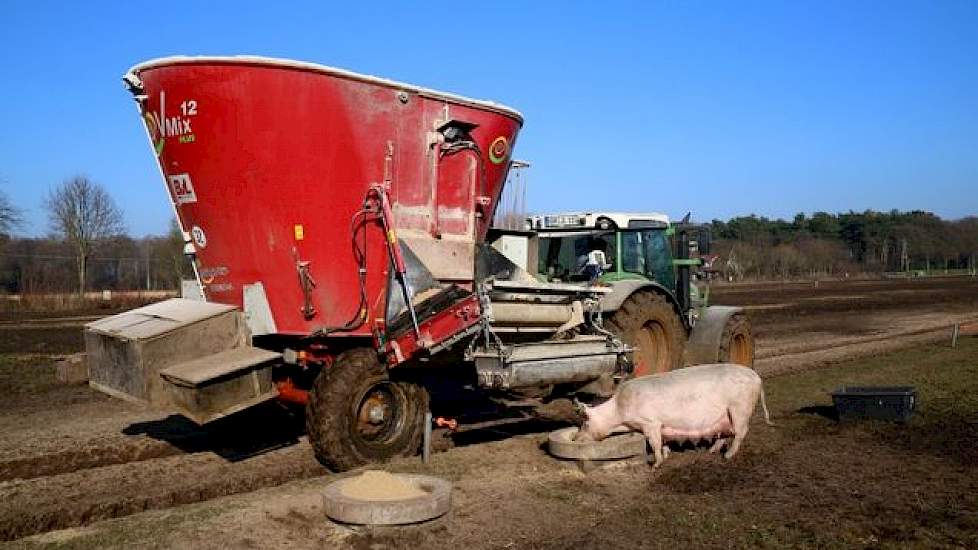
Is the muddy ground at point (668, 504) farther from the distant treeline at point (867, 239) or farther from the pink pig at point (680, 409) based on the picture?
the distant treeline at point (867, 239)

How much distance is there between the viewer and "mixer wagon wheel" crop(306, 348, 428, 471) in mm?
7105

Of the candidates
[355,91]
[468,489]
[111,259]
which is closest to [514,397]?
[468,489]

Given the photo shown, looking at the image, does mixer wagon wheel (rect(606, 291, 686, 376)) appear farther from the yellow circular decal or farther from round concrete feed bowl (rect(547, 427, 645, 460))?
the yellow circular decal

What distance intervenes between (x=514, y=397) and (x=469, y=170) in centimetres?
420

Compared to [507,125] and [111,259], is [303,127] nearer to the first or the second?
[507,125]

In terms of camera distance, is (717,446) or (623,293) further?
(623,293)

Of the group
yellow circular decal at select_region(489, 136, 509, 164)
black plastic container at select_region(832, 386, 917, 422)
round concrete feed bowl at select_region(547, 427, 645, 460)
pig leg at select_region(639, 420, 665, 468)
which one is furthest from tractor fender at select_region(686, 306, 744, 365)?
yellow circular decal at select_region(489, 136, 509, 164)

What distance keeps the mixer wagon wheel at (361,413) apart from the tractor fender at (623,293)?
257cm

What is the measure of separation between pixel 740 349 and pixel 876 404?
2.88 m

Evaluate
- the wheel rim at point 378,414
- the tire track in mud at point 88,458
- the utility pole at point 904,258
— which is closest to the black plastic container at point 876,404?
the wheel rim at point 378,414

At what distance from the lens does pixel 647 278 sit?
11.1 metres

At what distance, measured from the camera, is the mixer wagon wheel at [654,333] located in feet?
32.4

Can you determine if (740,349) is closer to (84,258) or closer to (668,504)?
(668,504)

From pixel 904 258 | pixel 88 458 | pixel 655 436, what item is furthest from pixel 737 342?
pixel 904 258
